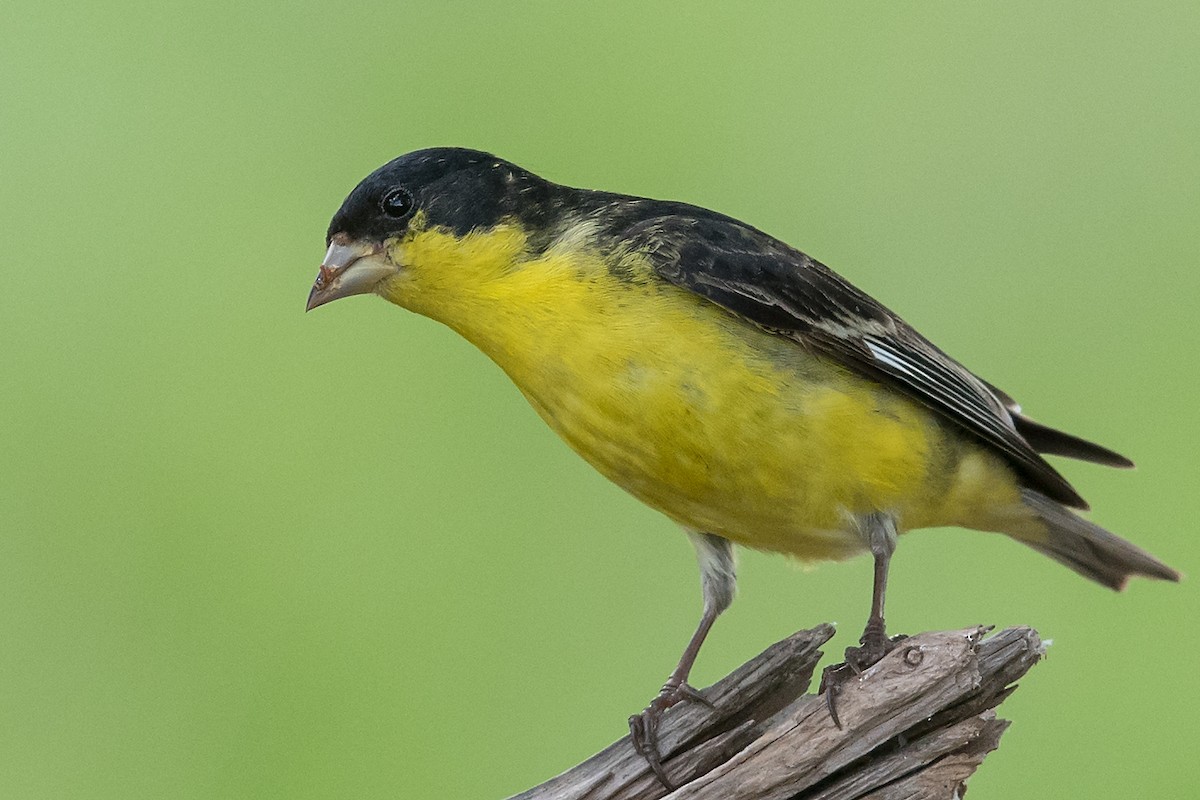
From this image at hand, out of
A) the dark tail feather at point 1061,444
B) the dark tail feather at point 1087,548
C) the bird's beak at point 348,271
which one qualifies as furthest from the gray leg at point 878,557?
the bird's beak at point 348,271

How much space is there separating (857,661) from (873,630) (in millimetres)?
186

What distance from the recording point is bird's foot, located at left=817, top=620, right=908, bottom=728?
13.1 ft

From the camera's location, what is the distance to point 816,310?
4703mm

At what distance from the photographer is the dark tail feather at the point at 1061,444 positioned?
5.34 metres

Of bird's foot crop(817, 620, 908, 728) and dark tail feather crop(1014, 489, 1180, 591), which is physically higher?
dark tail feather crop(1014, 489, 1180, 591)

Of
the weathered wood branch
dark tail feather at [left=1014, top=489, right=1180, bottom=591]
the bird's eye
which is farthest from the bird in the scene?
dark tail feather at [left=1014, top=489, right=1180, bottom=591]

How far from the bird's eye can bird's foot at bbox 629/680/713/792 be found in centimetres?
179

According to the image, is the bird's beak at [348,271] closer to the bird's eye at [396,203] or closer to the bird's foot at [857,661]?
the bird's eye at [396,203]

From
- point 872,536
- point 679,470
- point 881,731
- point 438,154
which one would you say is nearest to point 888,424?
point 872,536

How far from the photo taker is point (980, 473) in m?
5.05

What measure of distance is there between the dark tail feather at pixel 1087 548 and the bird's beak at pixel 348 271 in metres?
2.48

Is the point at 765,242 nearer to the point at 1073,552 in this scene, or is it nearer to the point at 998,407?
the point at 998,407

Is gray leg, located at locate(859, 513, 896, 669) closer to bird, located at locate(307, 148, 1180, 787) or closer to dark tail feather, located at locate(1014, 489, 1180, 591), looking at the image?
bird, located at locate(307, 148, 1180, 787)

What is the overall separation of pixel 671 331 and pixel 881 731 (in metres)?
1.32
